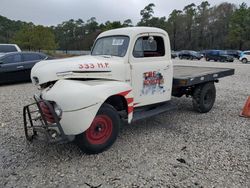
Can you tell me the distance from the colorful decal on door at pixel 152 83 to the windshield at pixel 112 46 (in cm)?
64

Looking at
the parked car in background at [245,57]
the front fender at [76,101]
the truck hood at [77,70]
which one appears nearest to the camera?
the front fender at [76,101]

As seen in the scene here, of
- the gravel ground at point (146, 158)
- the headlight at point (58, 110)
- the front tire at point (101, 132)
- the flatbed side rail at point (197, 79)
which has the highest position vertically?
the flatbed side rail at point (197, 79)

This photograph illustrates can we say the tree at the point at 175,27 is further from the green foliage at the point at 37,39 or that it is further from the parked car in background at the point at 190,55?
the green foliage at the point at 37,39

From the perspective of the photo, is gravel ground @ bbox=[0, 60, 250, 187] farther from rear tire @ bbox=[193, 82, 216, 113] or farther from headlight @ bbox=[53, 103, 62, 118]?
headlight @ bbox=[53, 103, 62, 118]

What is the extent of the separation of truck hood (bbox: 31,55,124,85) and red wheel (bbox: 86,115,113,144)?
2.35ft

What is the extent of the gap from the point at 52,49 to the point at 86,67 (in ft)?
143

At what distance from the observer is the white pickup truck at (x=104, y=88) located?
3.68 meters

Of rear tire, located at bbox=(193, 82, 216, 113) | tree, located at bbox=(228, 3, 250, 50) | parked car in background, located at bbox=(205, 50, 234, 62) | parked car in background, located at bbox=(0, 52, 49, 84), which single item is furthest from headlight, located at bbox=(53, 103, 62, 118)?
tree, located at bbox=(228, 3, 250, 50)

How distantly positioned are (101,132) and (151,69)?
1646mm

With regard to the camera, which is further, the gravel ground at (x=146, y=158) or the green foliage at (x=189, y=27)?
the green foliage at (x=189, y=27)

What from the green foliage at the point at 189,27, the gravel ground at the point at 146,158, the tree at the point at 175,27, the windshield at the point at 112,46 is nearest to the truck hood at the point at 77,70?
the windshield at the point at 112,46

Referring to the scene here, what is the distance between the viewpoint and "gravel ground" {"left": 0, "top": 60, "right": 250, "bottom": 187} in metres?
3.44

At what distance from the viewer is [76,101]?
3.61 metres

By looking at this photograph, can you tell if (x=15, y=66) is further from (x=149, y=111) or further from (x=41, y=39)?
(x=41, y=39)
